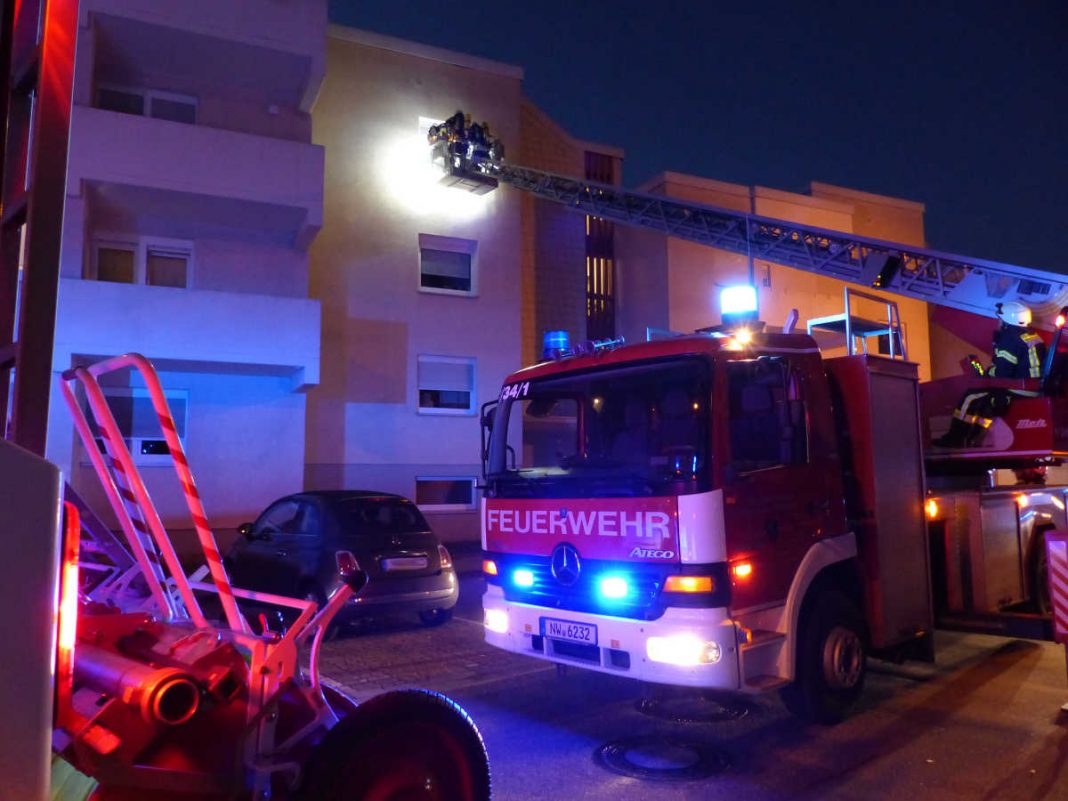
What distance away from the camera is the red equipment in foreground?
2709 millimetres

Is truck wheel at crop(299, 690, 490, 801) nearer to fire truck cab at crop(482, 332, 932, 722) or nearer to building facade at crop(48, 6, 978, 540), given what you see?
fire truck cab at crop(482, 332, 932, 722)

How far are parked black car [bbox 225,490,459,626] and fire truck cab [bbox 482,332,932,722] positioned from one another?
2.66 m

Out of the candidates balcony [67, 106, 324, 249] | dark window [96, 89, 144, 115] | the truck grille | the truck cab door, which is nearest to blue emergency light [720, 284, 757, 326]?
the truck cab door

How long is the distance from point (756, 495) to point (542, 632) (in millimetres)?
1835

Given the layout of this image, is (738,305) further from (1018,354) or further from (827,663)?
(1018,354)

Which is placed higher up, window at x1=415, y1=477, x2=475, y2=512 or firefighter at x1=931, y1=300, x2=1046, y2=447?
firefighter at x1=931, y1=300, x2=1046, y2=447

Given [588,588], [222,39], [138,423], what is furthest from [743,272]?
[588,588]

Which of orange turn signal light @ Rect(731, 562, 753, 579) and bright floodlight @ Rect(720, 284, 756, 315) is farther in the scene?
bright floodlight @ Rect(720, 284, 756, 315)

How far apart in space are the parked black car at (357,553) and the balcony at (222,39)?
30.1 ft

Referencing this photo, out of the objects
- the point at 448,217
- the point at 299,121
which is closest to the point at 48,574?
the point at 299,121

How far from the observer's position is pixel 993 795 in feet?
15.3

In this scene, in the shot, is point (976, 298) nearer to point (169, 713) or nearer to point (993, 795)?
point (993, 795)

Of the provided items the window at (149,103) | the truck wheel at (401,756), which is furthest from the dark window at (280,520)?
the window at (149,103)

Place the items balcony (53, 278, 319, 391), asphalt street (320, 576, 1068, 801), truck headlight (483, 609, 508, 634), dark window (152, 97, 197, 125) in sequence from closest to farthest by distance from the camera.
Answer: asphalt street (320, 576, 1068, 801), truck headlight (483, 609, 508, 634), balcony (53, 278, 319, 391), dark window (152, 97, 197, 125)
